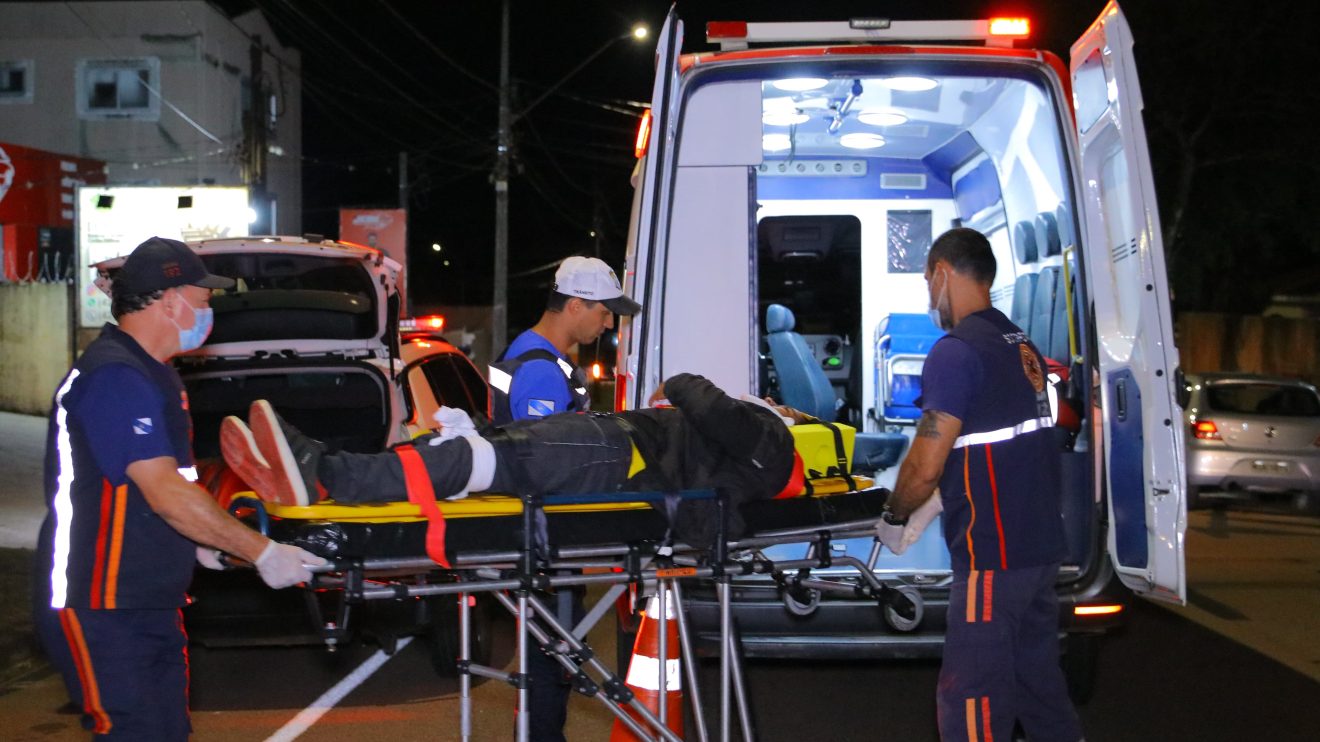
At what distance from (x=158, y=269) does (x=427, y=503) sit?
94 cm

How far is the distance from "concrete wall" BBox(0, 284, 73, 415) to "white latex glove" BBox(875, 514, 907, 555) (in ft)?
57.1

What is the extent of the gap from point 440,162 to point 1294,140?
73.4 feet

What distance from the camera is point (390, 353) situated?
6984 millimetres

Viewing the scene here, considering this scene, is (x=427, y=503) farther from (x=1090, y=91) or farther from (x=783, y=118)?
(x=783, y=118)

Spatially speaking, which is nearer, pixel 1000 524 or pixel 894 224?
pixel 1000 524

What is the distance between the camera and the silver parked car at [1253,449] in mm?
12477

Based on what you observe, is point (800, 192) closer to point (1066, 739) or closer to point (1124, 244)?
point (1124, 244)

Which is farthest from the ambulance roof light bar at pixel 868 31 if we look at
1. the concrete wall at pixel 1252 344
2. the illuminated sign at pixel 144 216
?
the concrete wall at pixel 1252 344

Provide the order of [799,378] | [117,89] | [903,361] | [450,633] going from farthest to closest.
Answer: [117,89], [903,361], [799,378], [450,633]

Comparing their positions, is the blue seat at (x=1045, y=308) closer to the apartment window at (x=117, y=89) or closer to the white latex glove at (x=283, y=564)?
the white latex glove at (x=283, y=564)

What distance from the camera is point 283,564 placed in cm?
338

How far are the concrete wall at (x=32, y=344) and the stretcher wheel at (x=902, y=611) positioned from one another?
16.9 m

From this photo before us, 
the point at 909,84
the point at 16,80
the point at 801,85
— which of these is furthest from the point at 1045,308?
the point at 16,80

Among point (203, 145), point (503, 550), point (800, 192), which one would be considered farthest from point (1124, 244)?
point (203, 145)
